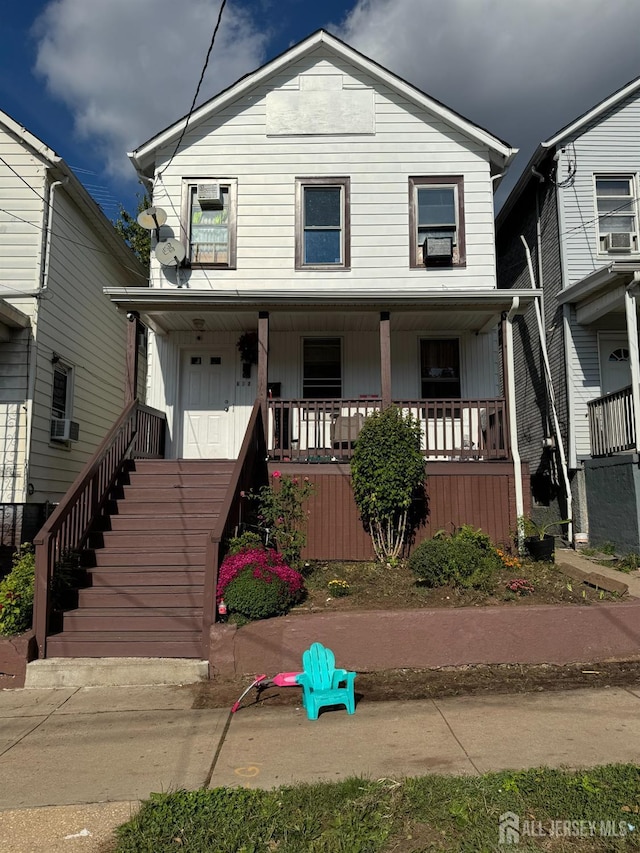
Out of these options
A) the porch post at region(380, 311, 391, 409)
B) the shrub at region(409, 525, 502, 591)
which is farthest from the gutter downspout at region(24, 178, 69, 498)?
the shrub at region(409, 525, 502, 591)

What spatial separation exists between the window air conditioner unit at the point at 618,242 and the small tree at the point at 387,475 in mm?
6623

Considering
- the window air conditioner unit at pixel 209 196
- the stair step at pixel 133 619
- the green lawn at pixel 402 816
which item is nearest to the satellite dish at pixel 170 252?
the window air conditioner unit at pixel 209 196

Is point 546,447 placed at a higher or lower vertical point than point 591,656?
higher

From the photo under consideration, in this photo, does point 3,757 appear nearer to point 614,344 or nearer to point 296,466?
point 296,466

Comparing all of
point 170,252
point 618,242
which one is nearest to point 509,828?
point 170,252

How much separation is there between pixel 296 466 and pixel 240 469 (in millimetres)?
1794

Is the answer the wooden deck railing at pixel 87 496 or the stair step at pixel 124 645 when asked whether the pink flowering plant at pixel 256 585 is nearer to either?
the stair step at pixel 124 645

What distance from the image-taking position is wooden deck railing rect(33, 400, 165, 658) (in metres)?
6.16

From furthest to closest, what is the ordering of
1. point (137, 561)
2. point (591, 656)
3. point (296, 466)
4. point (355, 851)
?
point (296, 466) → point (137, 561) → point (591, 656) → point (355, 851)

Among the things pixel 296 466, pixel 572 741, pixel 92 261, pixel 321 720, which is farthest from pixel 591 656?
pixel 92 261

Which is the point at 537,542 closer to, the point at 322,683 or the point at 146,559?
the point at 322,683

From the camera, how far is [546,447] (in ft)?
42.7

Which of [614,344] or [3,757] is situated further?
[614,344]

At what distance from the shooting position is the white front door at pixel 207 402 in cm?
1127
